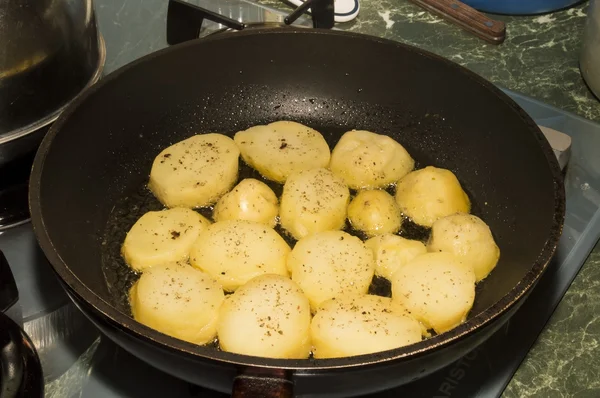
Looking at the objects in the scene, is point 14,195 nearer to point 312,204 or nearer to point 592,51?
point 312,204

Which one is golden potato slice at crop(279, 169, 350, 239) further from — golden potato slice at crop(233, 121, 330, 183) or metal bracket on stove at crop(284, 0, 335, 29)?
metal bracket on stove at crop(284, 0, 335, 29)

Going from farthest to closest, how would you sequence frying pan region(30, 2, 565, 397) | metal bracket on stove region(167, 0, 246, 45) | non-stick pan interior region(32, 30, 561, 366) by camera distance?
metal bracket on stove region(167, 0, 246, 45) < non-stick pan interior region(32, 30, 561, 366) < frying pan region(30, 2, 565, 397)

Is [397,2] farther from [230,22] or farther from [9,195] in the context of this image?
[9,195]

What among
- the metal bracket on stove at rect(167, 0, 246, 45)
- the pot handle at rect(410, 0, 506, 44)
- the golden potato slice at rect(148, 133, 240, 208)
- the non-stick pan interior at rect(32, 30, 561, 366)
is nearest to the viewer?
the non-stick pan interior at rect(32, 30, 561, 366)

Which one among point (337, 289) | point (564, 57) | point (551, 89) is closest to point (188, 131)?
point (337, 289)

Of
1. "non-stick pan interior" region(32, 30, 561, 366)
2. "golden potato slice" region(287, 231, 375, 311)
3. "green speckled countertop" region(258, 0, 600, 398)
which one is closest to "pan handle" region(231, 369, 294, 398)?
"golden potato slice" region(287, 231, 375, 311)

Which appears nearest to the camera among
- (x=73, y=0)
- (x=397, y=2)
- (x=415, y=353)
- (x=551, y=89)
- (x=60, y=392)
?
(x=415, y=353)
